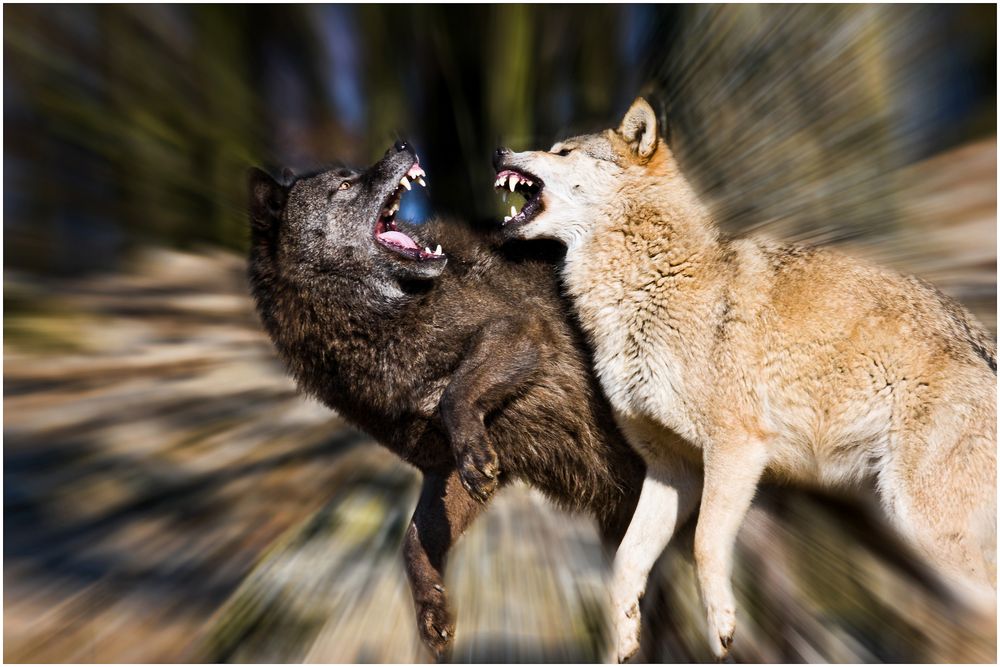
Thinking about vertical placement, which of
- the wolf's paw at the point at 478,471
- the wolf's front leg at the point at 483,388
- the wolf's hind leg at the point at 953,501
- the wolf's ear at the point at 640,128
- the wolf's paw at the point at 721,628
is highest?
the wolf's ear at the point at 640,128

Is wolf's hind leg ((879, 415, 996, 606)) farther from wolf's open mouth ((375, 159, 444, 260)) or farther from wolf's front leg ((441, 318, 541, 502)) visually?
wolf's open mouth ((375, 159, 444, 260))

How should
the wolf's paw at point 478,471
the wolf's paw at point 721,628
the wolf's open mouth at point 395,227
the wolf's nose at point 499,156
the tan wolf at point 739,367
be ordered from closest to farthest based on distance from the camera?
the wolf's paw at point 721,628 < the tan wolf at point 739,367 < the wolf's paw at point 478,471 < the wolf's nose at point 499,156 < the wolf's open mouth at point 395,227

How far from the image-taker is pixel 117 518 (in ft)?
18.1

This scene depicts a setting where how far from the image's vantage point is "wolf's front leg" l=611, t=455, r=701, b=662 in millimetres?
3270

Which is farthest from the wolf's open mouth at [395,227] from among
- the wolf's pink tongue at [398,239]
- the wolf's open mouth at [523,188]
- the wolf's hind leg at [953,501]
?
the wolf's hind leg at [953,501]

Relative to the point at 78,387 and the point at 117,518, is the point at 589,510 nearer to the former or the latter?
the point at 117,518

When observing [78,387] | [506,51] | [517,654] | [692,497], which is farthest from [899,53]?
[78,387]

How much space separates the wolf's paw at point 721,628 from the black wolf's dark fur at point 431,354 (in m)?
1.05

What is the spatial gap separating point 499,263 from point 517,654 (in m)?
2.38

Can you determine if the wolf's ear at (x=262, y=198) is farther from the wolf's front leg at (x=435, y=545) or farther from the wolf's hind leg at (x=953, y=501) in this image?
the wolf's hind leg at (x=953, y=501)

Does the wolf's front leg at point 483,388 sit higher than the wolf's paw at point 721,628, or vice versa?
the wolf's front leg at point 483,388

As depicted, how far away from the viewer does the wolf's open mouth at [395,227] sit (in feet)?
13.1

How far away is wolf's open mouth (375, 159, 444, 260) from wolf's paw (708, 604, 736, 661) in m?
2.05

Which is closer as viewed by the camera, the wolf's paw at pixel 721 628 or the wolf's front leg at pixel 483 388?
the wolf's paw at pixel 721 628
